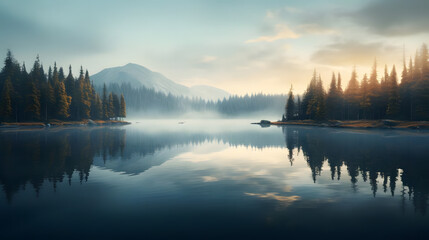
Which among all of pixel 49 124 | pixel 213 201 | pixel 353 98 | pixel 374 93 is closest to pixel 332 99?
pixel 353 98

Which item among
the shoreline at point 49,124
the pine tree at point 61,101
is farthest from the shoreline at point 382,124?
the pine tree at point 61,101

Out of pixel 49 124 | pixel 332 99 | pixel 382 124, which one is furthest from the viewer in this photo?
pixel 332 99

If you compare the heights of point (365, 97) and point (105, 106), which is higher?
point (365, 97)

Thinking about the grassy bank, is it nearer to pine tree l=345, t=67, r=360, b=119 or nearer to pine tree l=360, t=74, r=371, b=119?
pine tree l=360, t=74, r=371, b=119

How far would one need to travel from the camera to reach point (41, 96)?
8519cm

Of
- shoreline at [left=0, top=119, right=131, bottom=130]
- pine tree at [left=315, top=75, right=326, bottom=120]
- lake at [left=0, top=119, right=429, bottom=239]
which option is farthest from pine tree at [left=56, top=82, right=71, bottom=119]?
pine tree at [left=315, top=75, right=326, bottom=120]

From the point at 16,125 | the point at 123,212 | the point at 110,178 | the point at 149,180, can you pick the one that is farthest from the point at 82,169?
the point at 16,125

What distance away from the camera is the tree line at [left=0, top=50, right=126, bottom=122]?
78875 mm

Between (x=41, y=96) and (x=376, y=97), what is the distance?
12090 cm

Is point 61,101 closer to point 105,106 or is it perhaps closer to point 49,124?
point 49,124

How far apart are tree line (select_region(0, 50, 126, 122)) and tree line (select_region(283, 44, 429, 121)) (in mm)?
99061

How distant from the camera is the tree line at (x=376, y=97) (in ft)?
251

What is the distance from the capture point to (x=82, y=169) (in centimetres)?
1838

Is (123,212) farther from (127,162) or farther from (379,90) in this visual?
(379,90)
